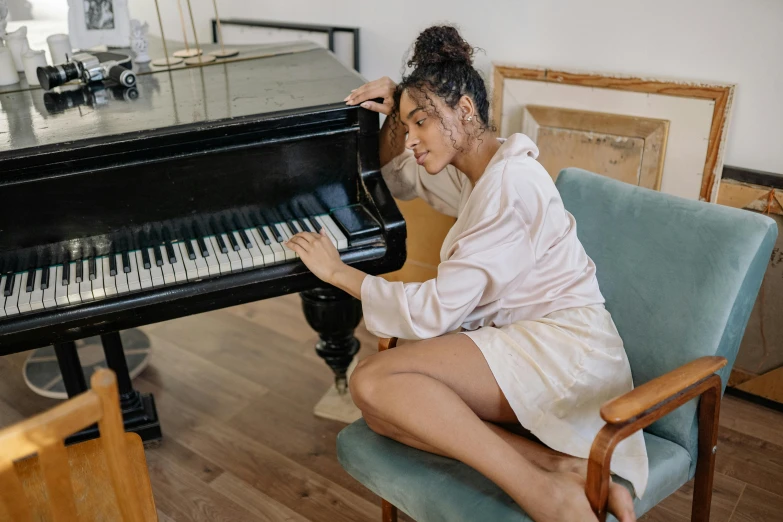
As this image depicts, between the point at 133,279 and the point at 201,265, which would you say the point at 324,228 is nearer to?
the point at 201,265

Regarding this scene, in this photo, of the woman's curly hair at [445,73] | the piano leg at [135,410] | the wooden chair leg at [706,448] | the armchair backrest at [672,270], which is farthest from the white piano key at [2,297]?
the wooden chair leg at [706,448]

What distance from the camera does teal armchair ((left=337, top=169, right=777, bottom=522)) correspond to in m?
1.41

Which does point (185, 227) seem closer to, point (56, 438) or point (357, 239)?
point (357, 239)

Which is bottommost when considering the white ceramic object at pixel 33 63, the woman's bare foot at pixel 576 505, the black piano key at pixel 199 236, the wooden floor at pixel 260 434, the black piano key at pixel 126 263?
the wooden floor at pixel 260 434

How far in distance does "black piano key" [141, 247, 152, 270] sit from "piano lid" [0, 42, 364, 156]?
11.2 inches

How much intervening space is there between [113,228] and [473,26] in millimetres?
1690

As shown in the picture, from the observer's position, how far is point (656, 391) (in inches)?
51.7

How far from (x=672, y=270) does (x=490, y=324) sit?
434 millimetres

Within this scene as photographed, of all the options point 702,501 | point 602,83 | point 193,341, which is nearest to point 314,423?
point 193,341

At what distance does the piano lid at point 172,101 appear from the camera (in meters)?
1.73

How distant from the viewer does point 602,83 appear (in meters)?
2.53

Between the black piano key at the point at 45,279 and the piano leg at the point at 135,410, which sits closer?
the black piano key at the point at 45,279

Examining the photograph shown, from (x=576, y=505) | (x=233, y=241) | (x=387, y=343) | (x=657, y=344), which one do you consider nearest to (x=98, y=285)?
(x=233, y=241)

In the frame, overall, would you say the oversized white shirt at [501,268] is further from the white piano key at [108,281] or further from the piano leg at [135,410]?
the piano leg at [135,410]
